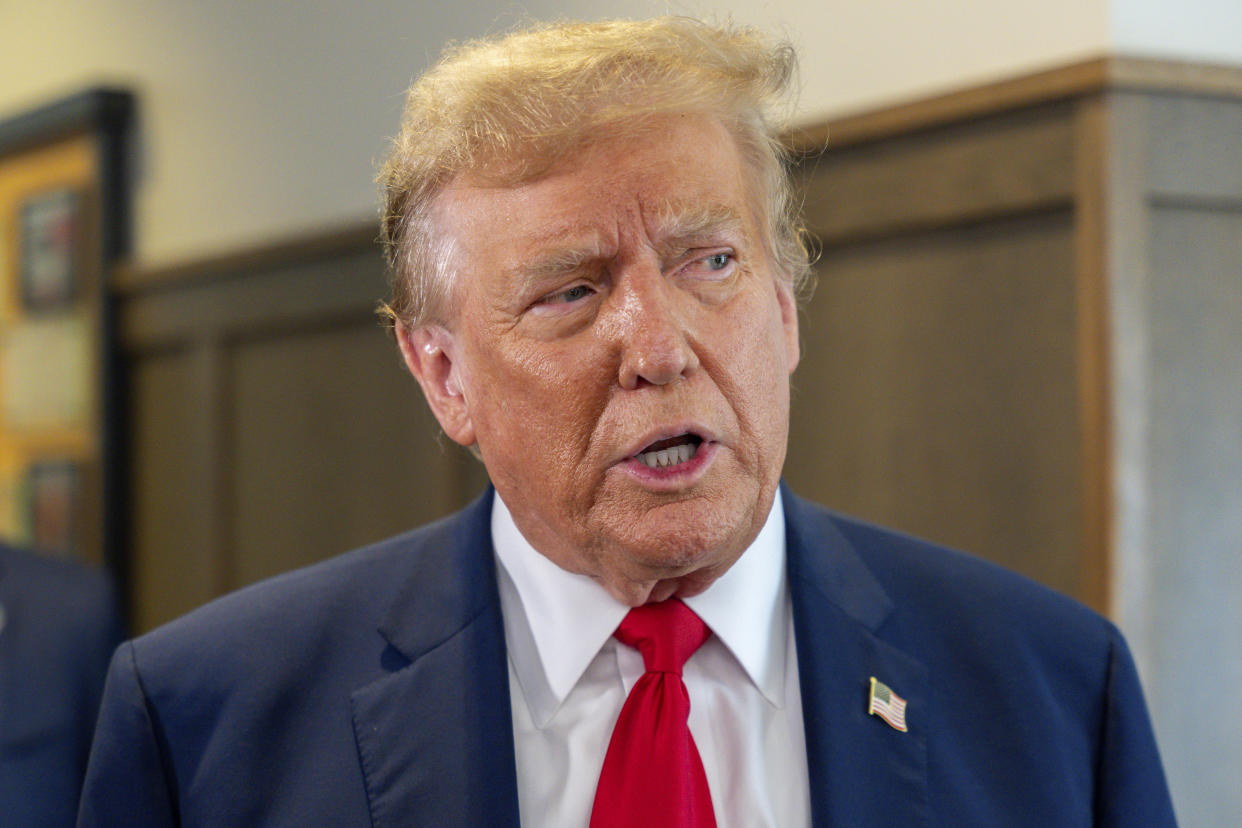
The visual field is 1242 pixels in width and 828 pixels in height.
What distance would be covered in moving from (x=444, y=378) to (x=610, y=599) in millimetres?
316

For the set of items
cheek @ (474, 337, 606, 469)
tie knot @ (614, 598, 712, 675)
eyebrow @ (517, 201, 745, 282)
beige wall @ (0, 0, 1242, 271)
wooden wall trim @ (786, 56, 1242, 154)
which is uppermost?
beige wall @ (0, 0, 1242, 271)

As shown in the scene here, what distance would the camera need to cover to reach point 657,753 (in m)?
1.38

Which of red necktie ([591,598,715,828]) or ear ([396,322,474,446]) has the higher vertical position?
ear ([396,322,474,446])

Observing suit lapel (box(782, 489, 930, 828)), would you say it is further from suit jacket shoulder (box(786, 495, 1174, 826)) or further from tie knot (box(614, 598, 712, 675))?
tie knot (box(614, 598, 712, 675))

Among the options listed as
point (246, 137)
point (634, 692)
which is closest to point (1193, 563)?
point (634, 692)

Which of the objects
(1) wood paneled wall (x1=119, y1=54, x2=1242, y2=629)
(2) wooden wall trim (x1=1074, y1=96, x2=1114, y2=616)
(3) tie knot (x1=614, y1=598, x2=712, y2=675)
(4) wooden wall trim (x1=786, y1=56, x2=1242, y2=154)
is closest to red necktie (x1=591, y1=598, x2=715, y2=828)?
(3) tie knot (x1=614, y1=598, x2=712, y2=675)

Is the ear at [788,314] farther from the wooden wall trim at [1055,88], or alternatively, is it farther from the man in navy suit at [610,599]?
the wooden wall trim at [1055,88]

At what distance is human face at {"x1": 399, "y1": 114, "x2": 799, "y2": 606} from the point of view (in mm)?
1352

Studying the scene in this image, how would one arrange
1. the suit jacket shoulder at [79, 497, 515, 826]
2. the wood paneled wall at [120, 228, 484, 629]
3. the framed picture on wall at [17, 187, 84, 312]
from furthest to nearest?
the framed picture on wall at [17, 187, 84, 312], the wood paneled wall at [120, 228, 484, 629], the suit jacket shoulder at [79, 497, 515, 826]

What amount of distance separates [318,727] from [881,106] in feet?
5.26

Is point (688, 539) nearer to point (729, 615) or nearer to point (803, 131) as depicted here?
point (729, 615)

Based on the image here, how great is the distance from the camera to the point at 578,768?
143cm

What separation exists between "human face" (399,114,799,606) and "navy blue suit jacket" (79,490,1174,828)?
6.7 inches

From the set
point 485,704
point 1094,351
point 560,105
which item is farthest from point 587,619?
point 1094,351
